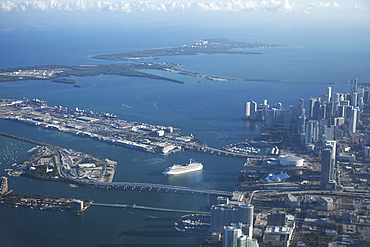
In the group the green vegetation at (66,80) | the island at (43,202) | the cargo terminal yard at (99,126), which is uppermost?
the green vegetation at (66,80)

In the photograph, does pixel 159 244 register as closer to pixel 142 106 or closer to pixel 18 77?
pixel 142 106

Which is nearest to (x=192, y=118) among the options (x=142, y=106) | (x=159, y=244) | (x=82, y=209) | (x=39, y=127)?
(x=142, y=106)

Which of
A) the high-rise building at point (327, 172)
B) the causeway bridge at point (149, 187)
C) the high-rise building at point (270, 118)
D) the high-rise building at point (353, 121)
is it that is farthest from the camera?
the high-rise building at point (270, 118)

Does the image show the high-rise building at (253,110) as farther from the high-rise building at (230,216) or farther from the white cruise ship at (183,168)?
the high-rise building at (230,216)

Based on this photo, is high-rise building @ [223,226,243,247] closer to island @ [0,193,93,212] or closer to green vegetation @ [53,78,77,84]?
island @ [0,193,93,212]

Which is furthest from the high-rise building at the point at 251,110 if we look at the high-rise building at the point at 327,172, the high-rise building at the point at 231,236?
the high-rise building at the point at 231,236

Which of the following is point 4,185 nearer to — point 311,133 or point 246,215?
point 246,215
